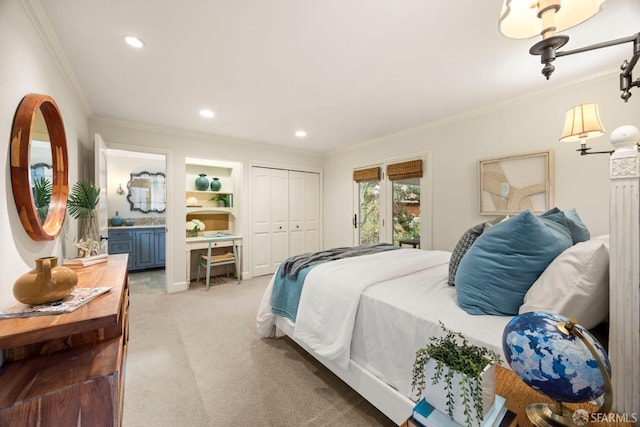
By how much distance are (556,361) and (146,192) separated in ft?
21.3

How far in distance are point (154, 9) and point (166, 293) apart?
11.6 feet

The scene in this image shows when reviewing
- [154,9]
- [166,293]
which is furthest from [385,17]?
[166,293]

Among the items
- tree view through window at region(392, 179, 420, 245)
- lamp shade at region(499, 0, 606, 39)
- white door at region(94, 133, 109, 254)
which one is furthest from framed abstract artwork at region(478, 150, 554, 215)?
white door at region(94, 133, 109, 254)

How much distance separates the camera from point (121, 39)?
1927mm

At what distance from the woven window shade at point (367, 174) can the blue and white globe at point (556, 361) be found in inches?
157

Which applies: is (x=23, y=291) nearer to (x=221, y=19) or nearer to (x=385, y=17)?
(x=221, y=19)

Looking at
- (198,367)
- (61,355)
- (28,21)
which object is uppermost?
(28,21)

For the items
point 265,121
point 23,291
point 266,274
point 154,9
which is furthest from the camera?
point 266,274

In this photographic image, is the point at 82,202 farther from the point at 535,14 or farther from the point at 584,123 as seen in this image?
the point at 584,123

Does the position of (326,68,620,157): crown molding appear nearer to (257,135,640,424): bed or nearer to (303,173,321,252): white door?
(303,173,321,252): white door

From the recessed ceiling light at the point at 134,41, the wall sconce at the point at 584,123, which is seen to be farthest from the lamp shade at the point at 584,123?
the recessed ceiling light at the point at 134,41

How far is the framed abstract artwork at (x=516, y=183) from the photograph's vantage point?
109 inches

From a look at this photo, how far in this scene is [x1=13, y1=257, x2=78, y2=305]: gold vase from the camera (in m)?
1.15
